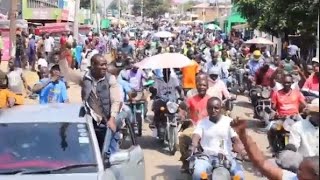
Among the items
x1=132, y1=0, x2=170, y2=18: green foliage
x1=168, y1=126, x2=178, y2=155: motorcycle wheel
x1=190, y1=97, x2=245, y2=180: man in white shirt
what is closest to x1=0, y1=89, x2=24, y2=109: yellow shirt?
x1=190, y1=97, x2=245, y2=180: man in white shirt

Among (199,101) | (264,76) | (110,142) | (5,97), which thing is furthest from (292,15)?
(110,142)

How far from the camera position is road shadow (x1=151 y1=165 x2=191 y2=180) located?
33.0 feet

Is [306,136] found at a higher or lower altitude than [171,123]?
higher

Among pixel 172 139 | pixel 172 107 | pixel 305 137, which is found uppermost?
pixel 305 137

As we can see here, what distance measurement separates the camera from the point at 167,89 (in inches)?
479

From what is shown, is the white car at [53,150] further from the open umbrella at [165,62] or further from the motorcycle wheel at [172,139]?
the open umbrella at [165,62]

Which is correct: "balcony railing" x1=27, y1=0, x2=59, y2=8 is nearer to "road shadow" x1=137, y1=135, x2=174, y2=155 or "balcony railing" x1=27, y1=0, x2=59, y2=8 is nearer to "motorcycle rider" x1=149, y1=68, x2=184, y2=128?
"road shadow" x1=137, y1=135, x2=174, y2=155

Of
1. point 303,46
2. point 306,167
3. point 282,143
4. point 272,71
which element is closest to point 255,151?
point 306,167

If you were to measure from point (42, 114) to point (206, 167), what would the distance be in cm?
200

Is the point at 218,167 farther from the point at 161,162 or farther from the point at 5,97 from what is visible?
the point at 161,162

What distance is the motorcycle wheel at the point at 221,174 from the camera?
7445mm

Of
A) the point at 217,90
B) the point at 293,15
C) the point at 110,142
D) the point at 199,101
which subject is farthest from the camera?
the point at 293,15

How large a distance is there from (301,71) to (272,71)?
2.90 meters

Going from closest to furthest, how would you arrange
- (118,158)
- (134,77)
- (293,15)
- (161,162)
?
1. (118,158)
2. (161,162)
3. (134,77)
4. (293,15)
